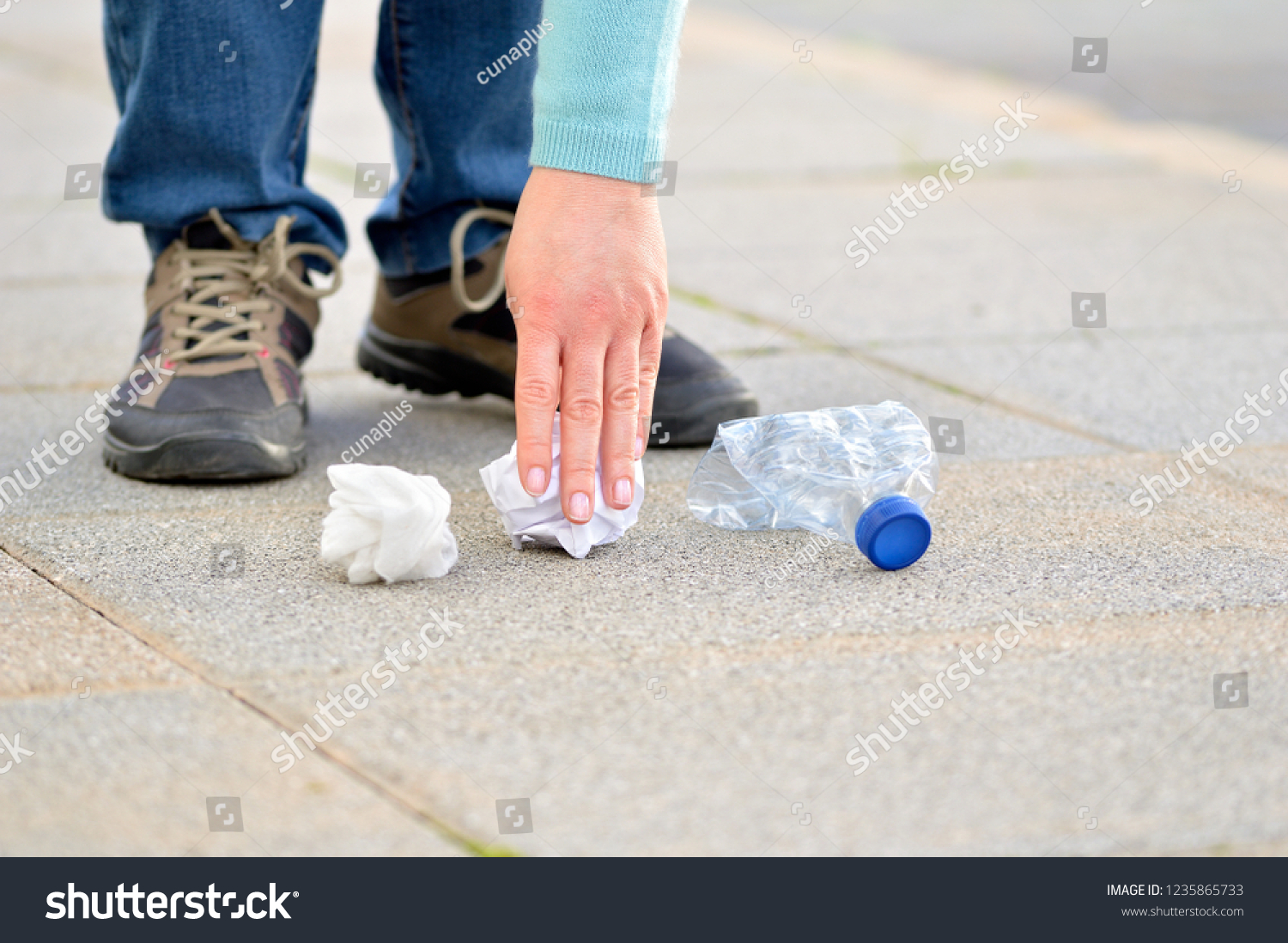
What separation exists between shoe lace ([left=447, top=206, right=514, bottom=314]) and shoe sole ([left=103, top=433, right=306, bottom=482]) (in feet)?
1.45

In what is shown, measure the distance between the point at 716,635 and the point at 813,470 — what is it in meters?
0.54

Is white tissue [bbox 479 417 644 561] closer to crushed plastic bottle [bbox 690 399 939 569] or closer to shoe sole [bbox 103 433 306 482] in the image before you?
crushed plastic bottle [bbox 690 399 939 569]

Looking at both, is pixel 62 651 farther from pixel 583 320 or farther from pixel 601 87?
pixel 601 87

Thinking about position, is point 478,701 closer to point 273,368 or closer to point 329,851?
point 329,851

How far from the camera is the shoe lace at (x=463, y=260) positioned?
2418 millimetres

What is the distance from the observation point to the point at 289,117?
2.39m

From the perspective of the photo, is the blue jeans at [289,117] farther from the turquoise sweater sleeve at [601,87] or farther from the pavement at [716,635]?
the turquoise sweater sleeve at [601,87]

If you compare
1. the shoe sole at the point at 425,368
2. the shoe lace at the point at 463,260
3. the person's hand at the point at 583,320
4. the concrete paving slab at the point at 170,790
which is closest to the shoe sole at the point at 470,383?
the shoe sole at the point at 425,368

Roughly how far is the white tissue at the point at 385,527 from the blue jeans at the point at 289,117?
0.76 meters

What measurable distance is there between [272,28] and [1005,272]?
7.44ft

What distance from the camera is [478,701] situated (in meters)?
1.44
